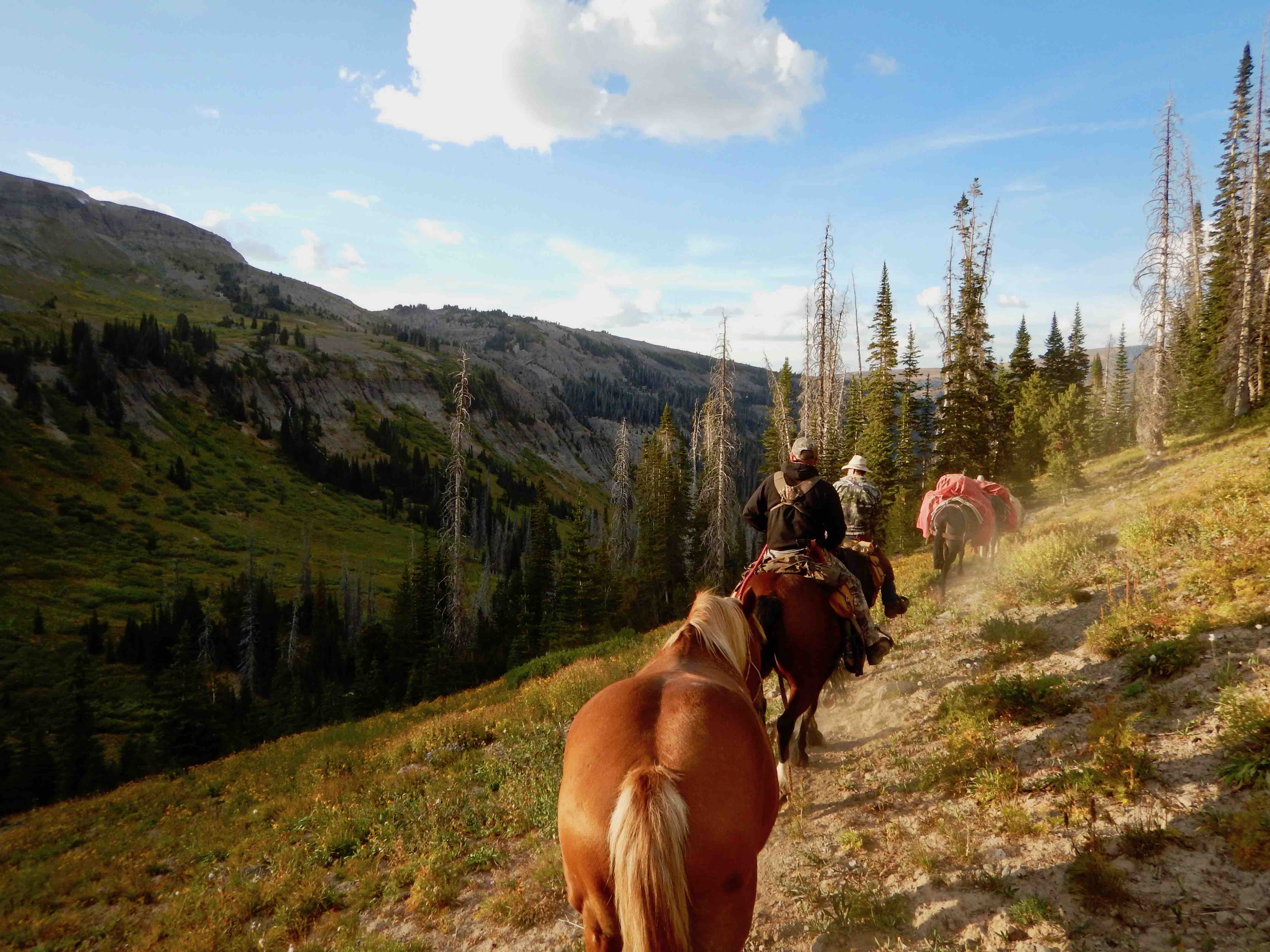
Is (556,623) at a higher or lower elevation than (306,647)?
higher

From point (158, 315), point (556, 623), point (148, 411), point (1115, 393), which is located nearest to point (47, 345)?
point (148, 411)

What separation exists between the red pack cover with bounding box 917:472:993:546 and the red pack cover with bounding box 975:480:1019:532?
2049mm

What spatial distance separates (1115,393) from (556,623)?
49.5 m

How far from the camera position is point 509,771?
8297 mm

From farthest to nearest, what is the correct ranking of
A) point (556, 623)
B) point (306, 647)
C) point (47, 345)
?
point (47, 345) < point (306, 647) < point (556, 623)

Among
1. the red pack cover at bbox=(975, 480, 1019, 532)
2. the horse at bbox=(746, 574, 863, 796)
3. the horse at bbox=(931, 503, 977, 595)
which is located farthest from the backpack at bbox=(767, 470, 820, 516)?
the red pack cover at bbox=(975, 480, 1019, 532)

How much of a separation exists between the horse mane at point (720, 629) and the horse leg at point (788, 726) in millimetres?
1313

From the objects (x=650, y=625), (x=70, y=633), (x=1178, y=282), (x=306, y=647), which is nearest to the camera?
(x=1178, y=282)

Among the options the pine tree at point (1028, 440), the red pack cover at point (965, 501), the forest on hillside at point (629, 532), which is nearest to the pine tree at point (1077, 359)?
the forest on hillside at point (629, 532)

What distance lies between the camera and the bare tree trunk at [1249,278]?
2191 cm

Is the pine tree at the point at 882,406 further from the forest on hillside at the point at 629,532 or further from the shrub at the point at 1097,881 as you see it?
the shrub at the point at 1097,881

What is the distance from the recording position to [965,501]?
12414mm

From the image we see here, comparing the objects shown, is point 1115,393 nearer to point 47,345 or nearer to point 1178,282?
point 1178,282

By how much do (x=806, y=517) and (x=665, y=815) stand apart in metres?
4.17
